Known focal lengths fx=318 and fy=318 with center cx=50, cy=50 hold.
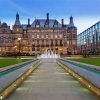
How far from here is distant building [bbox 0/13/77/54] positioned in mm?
169000

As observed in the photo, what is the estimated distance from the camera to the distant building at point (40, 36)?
16900cm

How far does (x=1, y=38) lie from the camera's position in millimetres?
166500

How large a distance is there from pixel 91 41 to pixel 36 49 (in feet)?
99.1

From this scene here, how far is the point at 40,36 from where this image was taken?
177 metres

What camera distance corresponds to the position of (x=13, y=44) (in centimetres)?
16962

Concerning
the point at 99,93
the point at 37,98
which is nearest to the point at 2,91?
the point at 37,98

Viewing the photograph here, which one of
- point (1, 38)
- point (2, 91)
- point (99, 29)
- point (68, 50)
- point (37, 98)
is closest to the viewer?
point (2, 91)

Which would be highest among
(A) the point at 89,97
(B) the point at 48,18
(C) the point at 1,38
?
(B) the point at 48,18

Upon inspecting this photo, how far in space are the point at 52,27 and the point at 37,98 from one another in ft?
547

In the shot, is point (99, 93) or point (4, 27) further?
point (4, 27)

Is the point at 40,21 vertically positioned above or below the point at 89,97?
above

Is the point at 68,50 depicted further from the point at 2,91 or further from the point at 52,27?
the point at 2,91

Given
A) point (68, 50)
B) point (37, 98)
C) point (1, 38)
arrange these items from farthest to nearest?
point (68, 50) → point (1, 38) → point (37, 98)

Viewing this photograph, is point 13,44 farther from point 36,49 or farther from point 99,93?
point 99,93
